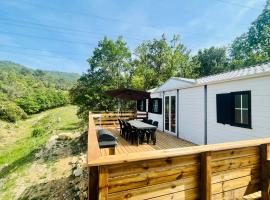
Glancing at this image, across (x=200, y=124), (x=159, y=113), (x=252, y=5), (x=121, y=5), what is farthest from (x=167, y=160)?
(x=121, y=5)

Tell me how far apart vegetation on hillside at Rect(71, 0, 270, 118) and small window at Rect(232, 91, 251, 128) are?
12.1 m

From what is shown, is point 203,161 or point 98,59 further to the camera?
point 98,59

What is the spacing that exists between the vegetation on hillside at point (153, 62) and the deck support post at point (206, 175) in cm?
1504

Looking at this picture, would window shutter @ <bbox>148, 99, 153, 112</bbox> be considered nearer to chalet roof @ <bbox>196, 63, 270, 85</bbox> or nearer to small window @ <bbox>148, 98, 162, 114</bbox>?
small window @ <bbox>148, 98, 162, 114</bbox>

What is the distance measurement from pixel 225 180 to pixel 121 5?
12823 mm

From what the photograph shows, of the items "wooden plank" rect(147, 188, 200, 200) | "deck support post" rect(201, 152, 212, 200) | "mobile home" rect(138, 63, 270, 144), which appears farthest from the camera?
"mobile home" rect(138, 63, 270, 144)

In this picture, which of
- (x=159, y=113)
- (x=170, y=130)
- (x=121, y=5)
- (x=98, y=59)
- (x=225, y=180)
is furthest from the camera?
(x=98, y=59)

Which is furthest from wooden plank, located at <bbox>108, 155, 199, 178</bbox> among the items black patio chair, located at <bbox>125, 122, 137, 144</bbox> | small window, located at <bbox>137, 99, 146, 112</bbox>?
small window, located at <bbox>137, 99, 146, 112</bbox>

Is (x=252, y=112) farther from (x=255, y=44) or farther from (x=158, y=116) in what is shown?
(x=255, y=44)

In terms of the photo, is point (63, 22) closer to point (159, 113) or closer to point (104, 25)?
point (104, 25)

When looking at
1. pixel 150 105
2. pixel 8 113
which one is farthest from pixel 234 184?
pixel 8 113

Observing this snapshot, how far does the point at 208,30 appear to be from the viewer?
19.3 m

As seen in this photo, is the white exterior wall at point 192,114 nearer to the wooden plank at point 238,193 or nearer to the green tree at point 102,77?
the wooden plank at point 238,193

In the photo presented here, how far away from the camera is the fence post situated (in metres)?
2.91
